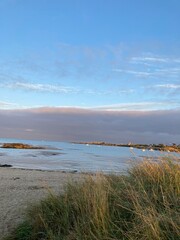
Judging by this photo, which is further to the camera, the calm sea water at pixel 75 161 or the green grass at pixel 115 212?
the calm sea water at pixel 75 161

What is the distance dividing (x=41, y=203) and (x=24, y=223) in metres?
0.61

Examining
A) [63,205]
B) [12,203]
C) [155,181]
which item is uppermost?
[155,181]

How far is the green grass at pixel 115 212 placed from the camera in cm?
504

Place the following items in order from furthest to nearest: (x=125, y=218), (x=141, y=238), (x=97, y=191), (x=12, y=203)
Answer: (x=12, y=203), (x=97, y=191), (x=125, y=218), (x=141, y=238)

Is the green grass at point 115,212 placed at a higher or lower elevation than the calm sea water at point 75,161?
higher

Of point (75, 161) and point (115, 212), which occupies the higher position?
point (115, 212)

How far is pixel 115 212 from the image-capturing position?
5.98 meters

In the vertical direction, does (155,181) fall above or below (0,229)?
above

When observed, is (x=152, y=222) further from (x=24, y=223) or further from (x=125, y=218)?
(x=24, y=223)

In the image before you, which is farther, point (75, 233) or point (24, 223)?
point (24, 223)

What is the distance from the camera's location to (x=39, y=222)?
669 cm

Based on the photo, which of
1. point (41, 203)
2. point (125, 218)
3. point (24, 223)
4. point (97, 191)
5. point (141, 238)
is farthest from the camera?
A: point (41, 203)

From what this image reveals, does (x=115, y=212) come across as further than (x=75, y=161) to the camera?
No

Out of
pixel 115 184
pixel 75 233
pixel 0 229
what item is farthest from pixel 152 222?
pixel 0 229
